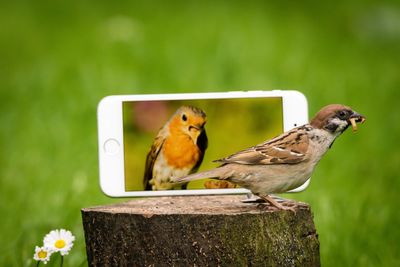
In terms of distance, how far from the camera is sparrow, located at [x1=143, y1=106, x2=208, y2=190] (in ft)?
14.3

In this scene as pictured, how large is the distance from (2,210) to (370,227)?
9.09ft

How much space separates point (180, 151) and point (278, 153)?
0.60 metres

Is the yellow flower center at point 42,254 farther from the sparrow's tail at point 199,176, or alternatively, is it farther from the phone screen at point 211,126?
the sparrow's tail at point 199,176

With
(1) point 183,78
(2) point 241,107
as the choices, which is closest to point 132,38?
(1) point 183,78

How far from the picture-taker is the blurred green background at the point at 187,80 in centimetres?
614

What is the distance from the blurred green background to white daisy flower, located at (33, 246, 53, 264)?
27 centimetres

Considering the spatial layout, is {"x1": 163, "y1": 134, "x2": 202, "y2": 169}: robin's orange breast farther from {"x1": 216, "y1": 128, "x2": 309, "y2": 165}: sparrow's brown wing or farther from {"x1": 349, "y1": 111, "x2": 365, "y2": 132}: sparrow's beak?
{"x1": 349, "y1": 111, "x2": 365, "y2": 132}: sparrow's beak

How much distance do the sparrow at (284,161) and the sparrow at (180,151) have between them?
14.9 inches

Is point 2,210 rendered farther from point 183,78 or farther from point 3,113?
point 183,78

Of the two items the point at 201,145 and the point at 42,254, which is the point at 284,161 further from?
the point at 42,254

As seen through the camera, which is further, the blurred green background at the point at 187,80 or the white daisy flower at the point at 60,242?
the blurred green background at the point at 187,80

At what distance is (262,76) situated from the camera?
28.1 ft

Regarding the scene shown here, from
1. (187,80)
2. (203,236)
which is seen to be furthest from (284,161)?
(187,80)

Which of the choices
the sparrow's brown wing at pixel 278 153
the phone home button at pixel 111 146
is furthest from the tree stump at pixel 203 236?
the phone home button at pixel 111 146
